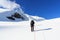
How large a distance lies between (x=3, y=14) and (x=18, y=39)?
3900 centimetres

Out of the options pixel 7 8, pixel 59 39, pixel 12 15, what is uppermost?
pixel 7 8

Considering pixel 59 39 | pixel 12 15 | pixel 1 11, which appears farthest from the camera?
pixel 1 11

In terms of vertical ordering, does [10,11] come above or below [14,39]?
above

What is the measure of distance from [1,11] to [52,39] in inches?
1718

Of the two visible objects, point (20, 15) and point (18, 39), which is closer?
point (18, 39)

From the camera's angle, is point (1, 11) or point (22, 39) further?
point (1, 11)

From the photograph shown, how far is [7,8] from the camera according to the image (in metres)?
52.9

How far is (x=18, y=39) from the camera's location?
30.9 ft

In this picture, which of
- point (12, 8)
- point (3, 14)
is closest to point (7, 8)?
point (12, 8)

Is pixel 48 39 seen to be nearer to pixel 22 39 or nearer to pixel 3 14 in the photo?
pixel 22 39

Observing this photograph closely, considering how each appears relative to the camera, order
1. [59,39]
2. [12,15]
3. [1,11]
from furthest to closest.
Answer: [1,11]
[12,15]
[59,39]

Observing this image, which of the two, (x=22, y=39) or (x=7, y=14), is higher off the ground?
(x=7, y=14)

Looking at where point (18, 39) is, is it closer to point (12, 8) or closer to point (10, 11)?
point (10, 11)

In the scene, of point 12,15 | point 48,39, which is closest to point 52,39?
point 48,39
